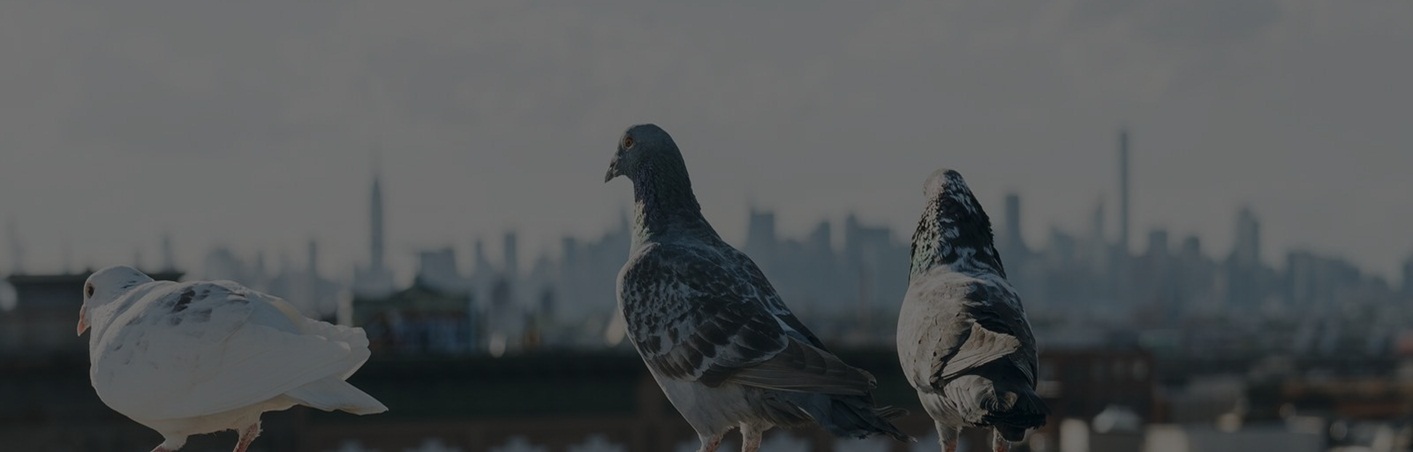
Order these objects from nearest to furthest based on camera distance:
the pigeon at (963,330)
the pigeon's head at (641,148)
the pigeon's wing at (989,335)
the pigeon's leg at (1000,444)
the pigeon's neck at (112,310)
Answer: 1. the pigeon at (963,330)
2. the pigeon's wing at (989,335)
3. the pigeon's leg at (1000,444)
4. the pigeon's neck at (112,310)
5. the pigeon's head at (641,148)

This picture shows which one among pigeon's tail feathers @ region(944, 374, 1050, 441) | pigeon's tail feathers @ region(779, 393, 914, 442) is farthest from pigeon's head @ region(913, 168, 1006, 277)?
pigeon's tail feathers @ region(944, 374, 1050, 441)

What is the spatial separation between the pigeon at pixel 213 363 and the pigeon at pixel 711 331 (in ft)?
4.93

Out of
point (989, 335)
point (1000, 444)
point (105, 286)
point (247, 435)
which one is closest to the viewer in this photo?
point (989, 335)

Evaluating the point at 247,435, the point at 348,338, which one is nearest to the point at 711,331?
the point at 348,338

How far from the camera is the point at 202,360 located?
8.60 m

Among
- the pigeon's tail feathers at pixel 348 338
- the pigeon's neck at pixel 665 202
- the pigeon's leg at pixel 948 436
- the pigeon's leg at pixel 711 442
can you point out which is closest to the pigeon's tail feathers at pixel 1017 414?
the pigeon's leg at pixel 948 436

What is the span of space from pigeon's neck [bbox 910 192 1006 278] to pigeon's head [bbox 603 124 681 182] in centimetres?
138

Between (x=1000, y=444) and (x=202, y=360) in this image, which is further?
(x=1000, y=444)

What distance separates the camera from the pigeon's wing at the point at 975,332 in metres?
8.39

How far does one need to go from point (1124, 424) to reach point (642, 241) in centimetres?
5531

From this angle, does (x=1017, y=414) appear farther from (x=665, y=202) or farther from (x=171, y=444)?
(x=171, y=444)

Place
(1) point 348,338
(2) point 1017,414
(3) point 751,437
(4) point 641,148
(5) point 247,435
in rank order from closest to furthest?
(2) point 1017,414, (1) point 348,338, (5) point 247,435, (3) point 751,437, (4) point 641,148

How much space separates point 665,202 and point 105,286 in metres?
2.84

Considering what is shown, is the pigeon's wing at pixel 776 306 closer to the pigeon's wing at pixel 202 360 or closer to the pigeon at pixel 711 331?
the pigeon at pixel 711 331
